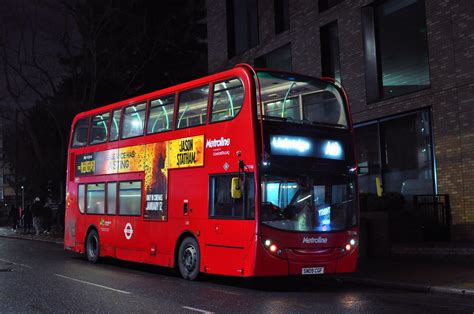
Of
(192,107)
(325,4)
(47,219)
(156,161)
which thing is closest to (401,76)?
(325,4)

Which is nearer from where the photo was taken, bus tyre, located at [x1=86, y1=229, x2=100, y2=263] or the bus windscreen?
the bus windscreen

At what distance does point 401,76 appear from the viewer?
1783 cm

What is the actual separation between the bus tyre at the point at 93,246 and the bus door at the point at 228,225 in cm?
544

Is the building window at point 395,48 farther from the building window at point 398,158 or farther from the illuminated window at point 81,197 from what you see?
the illuminated window at point 81,197

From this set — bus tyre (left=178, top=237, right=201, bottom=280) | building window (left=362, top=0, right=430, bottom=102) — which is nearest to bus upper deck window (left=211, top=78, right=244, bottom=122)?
bus tyre (left=178, top=237, right=201, bottom=280)

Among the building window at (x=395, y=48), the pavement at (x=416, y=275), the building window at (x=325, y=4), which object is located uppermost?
the building window at (x=325, y=4)

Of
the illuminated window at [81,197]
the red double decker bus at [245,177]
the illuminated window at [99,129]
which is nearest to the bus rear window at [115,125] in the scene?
the illuminated window at [99,129]

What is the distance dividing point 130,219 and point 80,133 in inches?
161

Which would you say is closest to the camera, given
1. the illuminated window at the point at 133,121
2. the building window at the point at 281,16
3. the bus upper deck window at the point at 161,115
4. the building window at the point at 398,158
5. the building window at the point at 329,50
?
the bus upper deck window at the point at 161,115

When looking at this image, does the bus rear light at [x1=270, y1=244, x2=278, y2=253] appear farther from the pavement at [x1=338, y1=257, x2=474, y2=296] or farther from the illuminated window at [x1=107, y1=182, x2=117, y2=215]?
the illuminated window at [x1=107, y1=182, x2=117, y2=215]

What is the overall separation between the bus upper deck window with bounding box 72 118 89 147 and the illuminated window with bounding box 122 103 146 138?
2319 mm

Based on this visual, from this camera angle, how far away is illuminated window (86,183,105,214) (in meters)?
15.0

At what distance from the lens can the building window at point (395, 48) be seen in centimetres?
1709

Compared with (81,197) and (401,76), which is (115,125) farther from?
(401,76)
